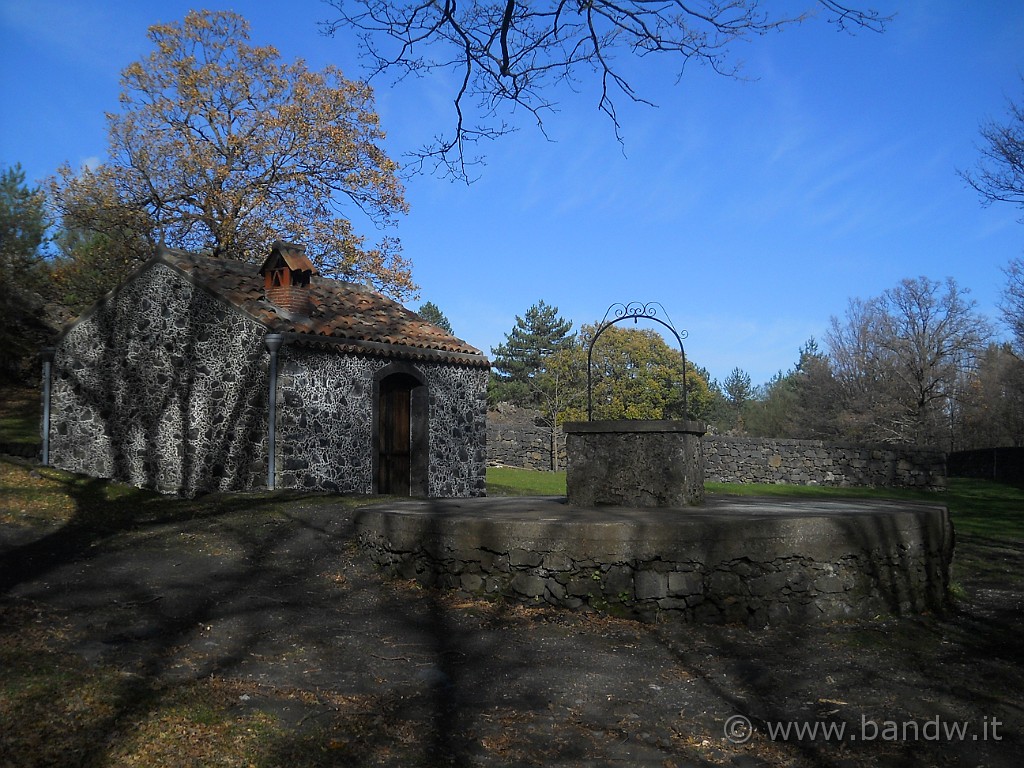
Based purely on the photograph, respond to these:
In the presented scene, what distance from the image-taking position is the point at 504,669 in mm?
5379

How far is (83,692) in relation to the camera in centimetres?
444

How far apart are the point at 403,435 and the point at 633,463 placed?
330 inches

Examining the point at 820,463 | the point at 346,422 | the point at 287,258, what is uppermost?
the point at 287,258

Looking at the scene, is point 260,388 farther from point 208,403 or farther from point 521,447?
point 521,447

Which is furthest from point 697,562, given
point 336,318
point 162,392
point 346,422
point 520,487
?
point 520,487

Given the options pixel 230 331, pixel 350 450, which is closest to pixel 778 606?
pixel 350 450

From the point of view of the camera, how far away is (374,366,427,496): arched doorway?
15.5 m

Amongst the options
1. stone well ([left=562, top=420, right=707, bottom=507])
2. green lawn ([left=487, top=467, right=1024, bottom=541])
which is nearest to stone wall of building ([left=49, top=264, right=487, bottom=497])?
green lawn ([left=487, top=467, right=1024, bottom=541])

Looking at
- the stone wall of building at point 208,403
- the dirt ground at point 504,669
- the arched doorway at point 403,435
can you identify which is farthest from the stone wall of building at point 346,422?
the dirt ground at point 504,669

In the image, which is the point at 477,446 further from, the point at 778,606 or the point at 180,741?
the point at 180,741

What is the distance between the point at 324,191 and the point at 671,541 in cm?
2120

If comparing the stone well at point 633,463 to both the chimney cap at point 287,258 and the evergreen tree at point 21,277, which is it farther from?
the evergreen tree at point 21,277

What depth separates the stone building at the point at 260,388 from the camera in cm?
1385

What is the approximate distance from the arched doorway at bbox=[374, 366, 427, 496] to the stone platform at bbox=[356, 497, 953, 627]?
318 inches
